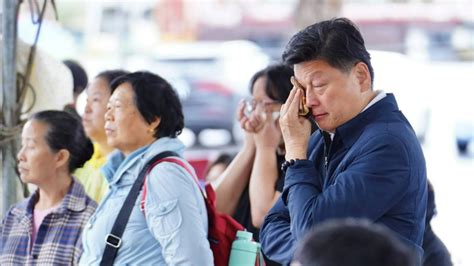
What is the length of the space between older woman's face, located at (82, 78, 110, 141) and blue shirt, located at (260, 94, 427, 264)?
2.18 metres

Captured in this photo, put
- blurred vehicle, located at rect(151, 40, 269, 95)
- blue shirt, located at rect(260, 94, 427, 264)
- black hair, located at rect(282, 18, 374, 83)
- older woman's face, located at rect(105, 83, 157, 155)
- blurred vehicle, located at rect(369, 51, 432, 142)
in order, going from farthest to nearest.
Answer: blurred vehicle, located at rect(151, 40, 269, 95), blurred vehicle, located at rect(369, 51, 432, 142), older woman's face, located at rect(105, 83, 157, 155), black hair, located at rect(282, 18, 374, 83), blue shirt, located at rect(260, 94, 427, 264)

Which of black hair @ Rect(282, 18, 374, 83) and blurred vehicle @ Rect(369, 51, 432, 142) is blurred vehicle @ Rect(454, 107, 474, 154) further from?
black hair @ Rect(282, 18, 374, 83)

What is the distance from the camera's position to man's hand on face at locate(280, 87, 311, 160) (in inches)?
103

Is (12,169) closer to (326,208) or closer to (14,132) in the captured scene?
(14,132)

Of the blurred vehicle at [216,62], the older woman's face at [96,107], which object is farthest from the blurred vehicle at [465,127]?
the older woman's face at [96,107]

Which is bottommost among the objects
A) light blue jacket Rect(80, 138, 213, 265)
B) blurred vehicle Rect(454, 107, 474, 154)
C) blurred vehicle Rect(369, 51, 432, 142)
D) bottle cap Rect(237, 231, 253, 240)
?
blurred vehicle Rect(454, 107, 474, 154)

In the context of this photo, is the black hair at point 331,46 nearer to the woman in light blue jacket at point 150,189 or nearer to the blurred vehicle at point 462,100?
the woman in light blue jacket at point 150,189

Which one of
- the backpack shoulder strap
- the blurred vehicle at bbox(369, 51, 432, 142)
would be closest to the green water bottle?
the backpack shoulder strap

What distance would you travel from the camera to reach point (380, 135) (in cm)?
250

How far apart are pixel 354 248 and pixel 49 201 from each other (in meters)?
2.52

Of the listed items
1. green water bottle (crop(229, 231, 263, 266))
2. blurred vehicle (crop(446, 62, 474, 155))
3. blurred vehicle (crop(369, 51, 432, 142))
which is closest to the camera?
green water bottle (crop(229, 231, 263, 266))

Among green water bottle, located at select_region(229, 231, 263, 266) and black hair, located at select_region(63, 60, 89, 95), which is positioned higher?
black hair, located at select_region(63, 60, 89, 95)

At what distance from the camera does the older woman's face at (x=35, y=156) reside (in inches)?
155

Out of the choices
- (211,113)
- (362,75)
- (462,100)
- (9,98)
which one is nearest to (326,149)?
(362,75)
